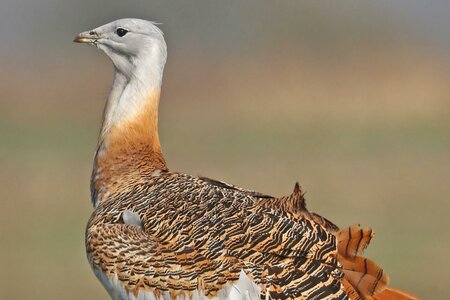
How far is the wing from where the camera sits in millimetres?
4395

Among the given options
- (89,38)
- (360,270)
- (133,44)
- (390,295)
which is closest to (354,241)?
(360,270)

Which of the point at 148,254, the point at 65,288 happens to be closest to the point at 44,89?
the point at 65,288

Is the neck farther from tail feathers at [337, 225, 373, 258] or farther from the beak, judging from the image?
tail feathers at [337, 225, 373, 258]

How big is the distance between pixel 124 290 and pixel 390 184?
5694 millimetres

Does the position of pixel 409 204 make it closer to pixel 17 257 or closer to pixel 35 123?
pixel 17 257

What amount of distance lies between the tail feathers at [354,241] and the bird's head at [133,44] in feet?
4.22

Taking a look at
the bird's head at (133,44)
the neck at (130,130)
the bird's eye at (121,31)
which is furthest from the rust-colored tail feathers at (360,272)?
the bird's eye at (121,31)

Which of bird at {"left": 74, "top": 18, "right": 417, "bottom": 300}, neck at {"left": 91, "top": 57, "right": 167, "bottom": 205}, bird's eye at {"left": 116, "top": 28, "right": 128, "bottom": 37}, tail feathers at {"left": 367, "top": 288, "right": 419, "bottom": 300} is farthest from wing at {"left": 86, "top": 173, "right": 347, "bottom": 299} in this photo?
bird's eye at {"left": 116, "top": 28, "right": 128, "bottom": 37}

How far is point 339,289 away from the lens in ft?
14.3

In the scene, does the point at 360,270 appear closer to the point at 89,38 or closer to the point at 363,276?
the point at 363,276

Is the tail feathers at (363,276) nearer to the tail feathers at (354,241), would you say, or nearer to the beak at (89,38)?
the tail feathers at (354,241)

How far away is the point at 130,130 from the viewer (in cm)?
538

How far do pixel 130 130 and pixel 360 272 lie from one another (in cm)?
134

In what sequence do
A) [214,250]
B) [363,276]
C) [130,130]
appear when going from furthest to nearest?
[130,130] → [214,250] → [363,276]
